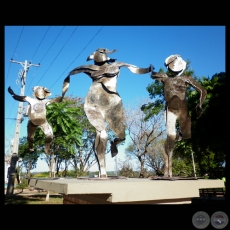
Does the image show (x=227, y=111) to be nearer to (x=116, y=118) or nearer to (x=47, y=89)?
(x=116, y=118)

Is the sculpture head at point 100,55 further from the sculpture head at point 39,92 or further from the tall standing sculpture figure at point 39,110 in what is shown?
the sculpture head at point 39,92

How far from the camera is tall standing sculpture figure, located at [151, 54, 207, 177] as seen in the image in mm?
5895

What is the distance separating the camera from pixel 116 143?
6.36 m

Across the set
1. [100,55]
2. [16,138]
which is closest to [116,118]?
[100,55]

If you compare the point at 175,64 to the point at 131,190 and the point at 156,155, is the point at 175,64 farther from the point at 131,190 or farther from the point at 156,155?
the point at 156,155

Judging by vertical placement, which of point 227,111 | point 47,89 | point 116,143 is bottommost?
point 116,143

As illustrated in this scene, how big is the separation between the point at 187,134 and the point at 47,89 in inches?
130
